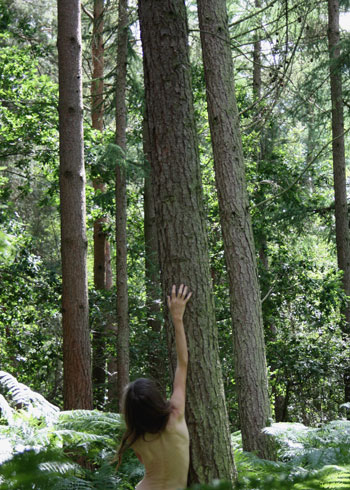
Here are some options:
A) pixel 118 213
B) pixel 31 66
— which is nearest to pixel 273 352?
pixel 118 213

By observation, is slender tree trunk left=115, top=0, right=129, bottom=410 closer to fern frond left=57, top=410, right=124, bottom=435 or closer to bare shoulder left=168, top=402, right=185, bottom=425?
fern frond left=57, top=410, right=124, bottom=435

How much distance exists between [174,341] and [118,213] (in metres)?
7.94

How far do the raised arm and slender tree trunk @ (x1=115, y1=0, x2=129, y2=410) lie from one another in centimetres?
728

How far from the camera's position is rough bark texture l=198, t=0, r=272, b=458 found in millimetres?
5980

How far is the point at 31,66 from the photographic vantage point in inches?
441

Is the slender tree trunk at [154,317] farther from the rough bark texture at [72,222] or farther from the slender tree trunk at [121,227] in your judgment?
the rough bark texture at [72,222]

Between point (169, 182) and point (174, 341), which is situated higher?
point (169, 182)

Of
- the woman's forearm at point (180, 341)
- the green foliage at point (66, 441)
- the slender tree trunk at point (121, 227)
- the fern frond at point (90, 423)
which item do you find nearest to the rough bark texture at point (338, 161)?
the slender tree trunk at point (121, 227)

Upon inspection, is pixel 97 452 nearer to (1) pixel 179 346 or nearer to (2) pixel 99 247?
(1) pixel 179 346

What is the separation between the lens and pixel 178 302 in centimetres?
330

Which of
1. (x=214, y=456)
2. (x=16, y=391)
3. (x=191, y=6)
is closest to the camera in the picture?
(x=214, y=456)

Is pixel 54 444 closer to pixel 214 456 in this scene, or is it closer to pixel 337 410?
pixel 214 456

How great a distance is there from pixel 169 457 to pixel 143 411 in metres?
0.29

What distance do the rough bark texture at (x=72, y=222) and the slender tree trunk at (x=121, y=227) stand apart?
3.18 metres
